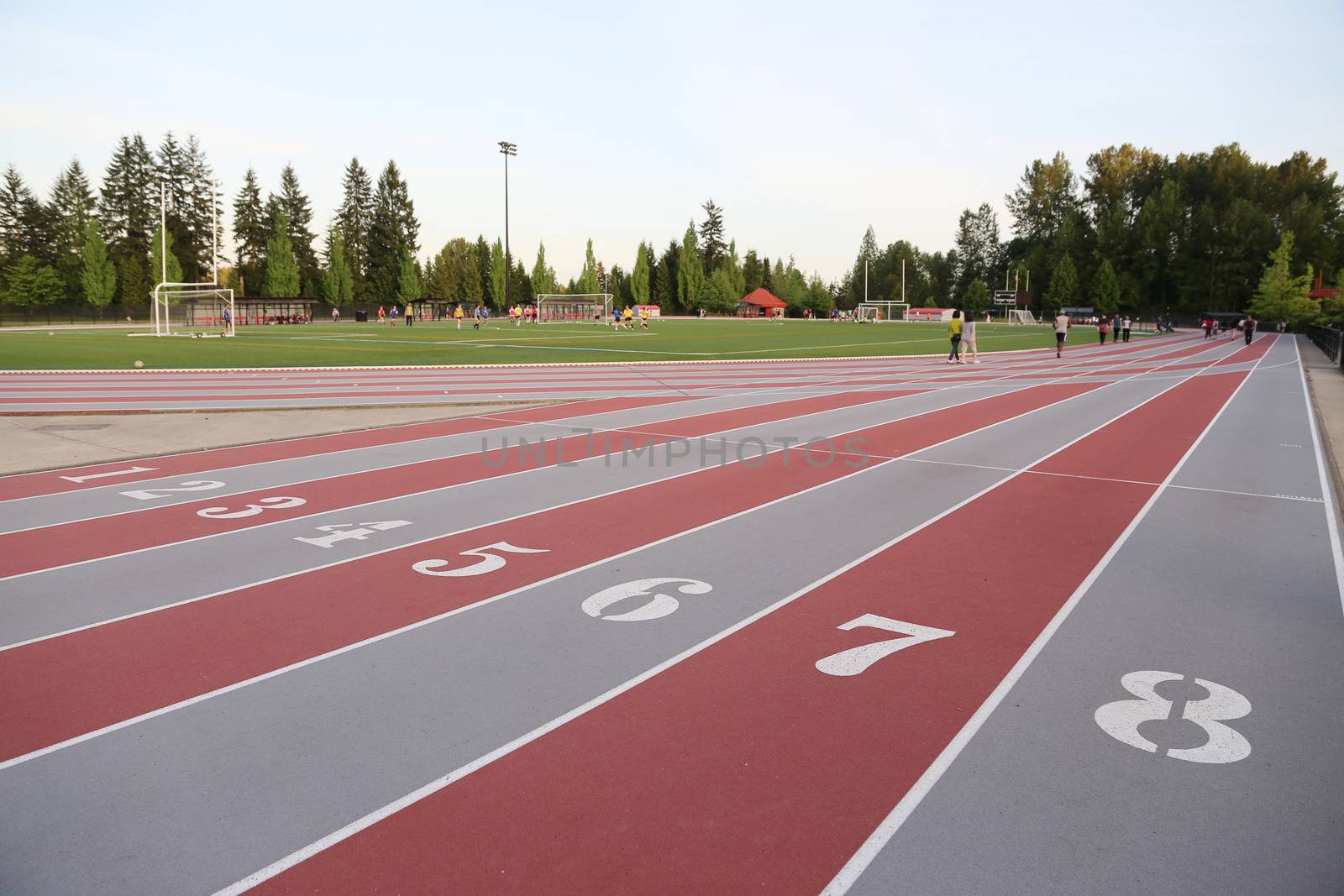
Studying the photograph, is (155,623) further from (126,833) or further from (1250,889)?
(1250,889)

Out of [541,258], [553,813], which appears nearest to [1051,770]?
[553,813]

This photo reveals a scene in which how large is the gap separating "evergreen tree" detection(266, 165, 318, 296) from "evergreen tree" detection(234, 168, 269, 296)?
5.98ft

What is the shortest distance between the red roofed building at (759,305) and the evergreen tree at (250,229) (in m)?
60.1

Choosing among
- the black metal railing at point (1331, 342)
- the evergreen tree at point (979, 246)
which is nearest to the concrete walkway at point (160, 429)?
the black metal railing at point (1331, 342)

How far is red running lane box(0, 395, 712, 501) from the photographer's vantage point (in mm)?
9625

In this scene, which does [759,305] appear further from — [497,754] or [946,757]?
[497,754]

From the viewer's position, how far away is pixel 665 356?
102 ft

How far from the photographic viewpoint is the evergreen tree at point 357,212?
346 ft

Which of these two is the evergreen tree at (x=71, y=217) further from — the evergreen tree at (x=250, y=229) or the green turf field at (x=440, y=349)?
the green turf field at (x=440, y=349)

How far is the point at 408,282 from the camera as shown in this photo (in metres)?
98.2

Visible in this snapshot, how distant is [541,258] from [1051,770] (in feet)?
350

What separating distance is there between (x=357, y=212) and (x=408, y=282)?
16.0 meters

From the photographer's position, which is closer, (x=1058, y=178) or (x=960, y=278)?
(x=1058, y=178)

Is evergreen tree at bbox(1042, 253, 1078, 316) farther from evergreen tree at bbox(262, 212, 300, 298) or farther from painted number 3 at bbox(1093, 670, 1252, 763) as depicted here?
painted number 3 at bbox(1093, 670, 1252, 763)
